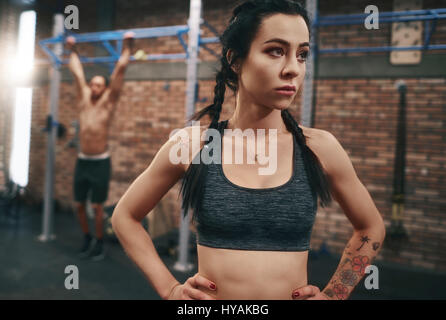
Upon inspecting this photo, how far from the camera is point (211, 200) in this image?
33.1 inches

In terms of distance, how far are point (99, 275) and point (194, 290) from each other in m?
2.73

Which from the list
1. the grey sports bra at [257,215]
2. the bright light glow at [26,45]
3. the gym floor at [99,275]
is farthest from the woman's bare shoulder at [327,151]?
the bright light glow at [26,45]

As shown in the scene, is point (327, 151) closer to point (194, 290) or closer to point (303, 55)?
point (303, 55)

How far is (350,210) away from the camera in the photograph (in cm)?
93

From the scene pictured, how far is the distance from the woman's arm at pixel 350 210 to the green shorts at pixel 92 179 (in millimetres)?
3174

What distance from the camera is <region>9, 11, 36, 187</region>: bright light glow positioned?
235 inches

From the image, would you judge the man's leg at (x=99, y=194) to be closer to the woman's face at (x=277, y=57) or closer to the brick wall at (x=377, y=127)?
the brick wall at (x=377, y=127)

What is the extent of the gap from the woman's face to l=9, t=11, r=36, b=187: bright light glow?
6.33 m

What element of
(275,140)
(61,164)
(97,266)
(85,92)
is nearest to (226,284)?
(275,140)

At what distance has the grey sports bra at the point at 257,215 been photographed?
81 centimetres

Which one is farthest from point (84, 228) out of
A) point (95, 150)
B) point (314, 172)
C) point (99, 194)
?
point (314, 172)
